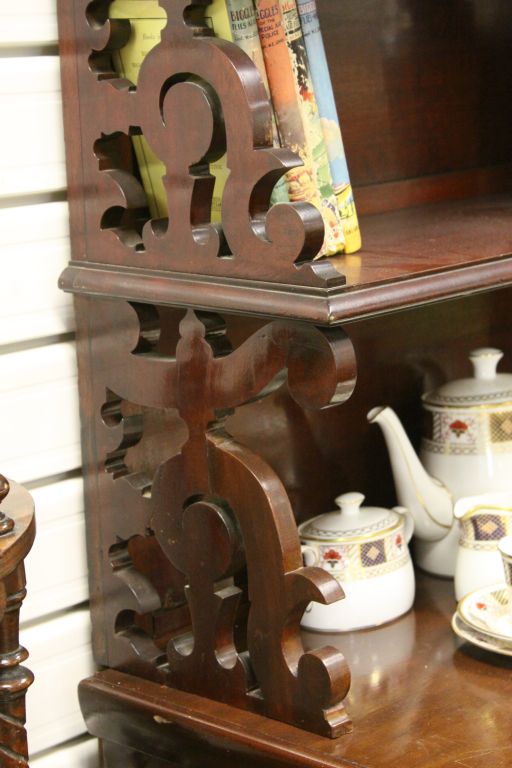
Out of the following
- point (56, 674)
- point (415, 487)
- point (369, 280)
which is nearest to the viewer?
point (369, 280)

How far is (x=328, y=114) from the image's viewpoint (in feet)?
3.55

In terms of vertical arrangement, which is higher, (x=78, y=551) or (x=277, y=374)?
(x=277, y=374)

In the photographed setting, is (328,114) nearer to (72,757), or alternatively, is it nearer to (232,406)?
(232,406)

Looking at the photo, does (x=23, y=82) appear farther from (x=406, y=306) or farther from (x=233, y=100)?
(x=406, y=306)

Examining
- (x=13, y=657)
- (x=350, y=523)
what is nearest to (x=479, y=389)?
(x=350, y=523)

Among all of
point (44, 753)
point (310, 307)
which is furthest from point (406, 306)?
point (44, 753)

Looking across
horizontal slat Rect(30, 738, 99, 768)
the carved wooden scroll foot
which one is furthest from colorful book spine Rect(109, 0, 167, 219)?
horizontal slat Rect(30, 738, 99, 768)

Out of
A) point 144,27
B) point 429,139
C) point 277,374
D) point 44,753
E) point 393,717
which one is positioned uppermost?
point 144,27

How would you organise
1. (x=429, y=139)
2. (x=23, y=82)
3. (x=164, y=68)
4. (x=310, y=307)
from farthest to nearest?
(x=429, y=139), (x=23, y=82), (x=164, y=68), (x=310, y=307)

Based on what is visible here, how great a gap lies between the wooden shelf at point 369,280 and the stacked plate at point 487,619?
34 centimetres

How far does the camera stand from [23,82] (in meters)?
1.13

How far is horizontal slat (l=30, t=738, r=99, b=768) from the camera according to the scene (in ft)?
4.07

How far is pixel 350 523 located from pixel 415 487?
4.4 inches

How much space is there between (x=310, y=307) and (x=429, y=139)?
690 mm
